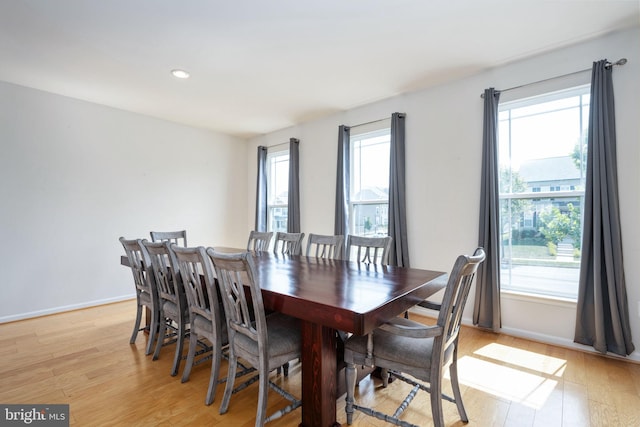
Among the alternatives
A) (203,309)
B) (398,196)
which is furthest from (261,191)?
(203,309)

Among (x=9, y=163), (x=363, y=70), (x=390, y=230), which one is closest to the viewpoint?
(x=363, y=70)

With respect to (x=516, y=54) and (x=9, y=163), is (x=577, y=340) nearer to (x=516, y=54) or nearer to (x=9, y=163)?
(x=516, y=54)

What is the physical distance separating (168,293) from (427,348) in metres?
1.91

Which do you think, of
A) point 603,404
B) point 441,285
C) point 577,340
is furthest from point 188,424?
point 577,340

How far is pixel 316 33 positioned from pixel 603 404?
3192 mm

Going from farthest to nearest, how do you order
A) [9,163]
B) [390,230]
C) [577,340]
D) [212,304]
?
[390,230] < [9,163] < [577,340] < [212,304]

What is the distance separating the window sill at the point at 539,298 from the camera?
263 cm

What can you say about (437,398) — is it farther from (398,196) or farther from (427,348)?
(398,196)

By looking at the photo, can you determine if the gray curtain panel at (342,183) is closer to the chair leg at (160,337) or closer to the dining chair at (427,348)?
the chair leg at (160,337)

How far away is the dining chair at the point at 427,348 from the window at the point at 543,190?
177 cm

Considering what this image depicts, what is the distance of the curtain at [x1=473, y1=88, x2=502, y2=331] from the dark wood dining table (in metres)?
1.27

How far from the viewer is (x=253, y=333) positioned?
1.58 m

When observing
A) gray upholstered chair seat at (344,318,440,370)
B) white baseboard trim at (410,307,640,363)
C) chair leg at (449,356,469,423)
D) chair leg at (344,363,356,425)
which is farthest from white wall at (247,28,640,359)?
chair leg at (344,363,356,425)

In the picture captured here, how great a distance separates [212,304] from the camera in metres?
1.79
